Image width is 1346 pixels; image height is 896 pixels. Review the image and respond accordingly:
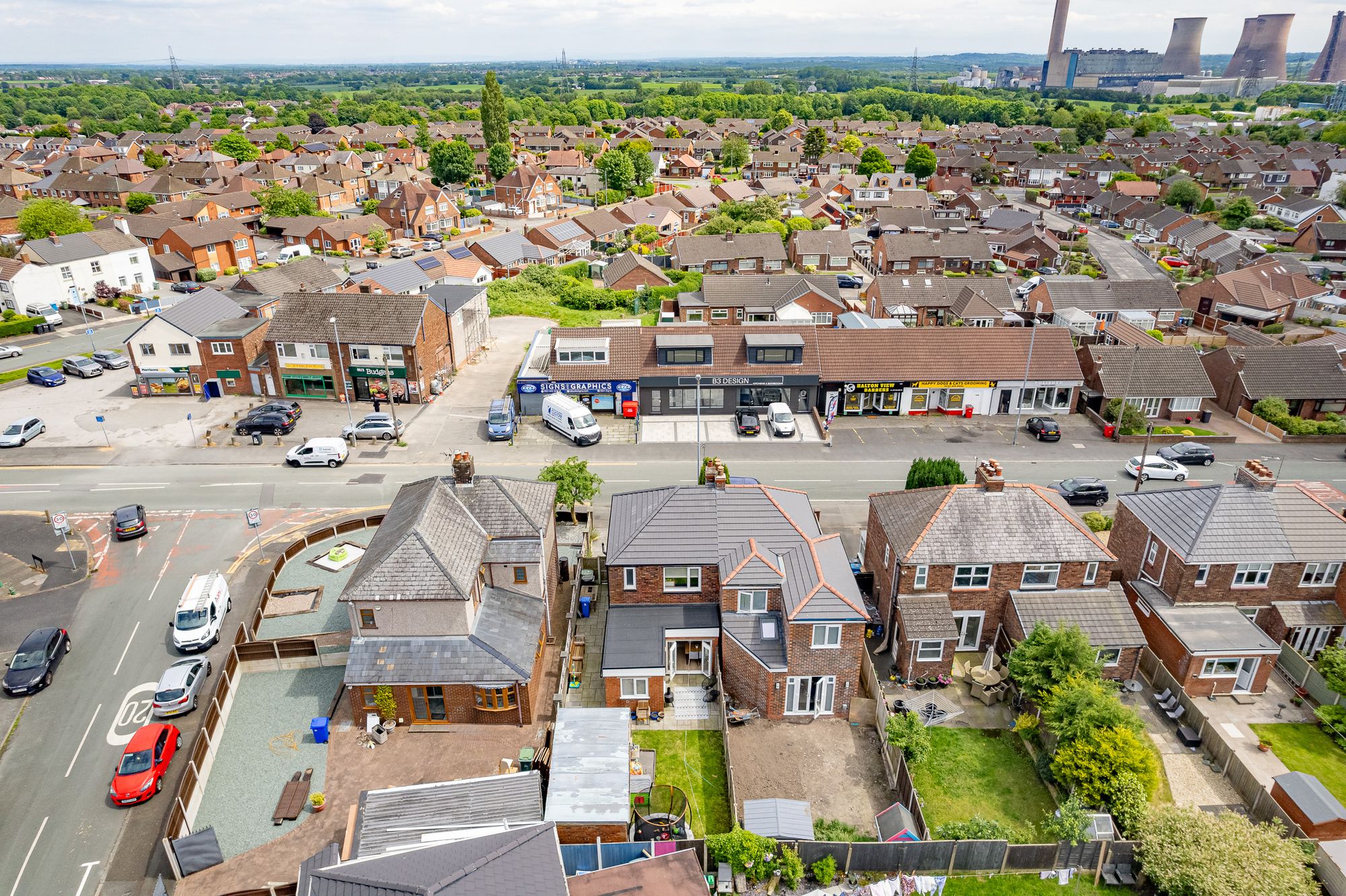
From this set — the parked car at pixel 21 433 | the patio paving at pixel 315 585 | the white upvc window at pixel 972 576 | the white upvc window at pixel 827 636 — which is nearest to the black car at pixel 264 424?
the parked car at pixel 21 433

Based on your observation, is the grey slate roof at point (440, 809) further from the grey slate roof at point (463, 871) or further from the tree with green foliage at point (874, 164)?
the tree with green foliage at point (874, 164)

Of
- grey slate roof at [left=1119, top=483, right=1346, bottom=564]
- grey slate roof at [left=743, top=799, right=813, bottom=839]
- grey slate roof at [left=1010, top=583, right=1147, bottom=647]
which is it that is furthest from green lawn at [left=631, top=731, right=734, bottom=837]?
grey slate roof at [left=1119, top=483, right=1346, bottom=564]

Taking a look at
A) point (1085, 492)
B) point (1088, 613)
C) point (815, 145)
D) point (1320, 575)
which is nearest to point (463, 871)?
point (1088, 613)

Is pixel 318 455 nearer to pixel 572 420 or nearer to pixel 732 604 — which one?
pixel 572 420

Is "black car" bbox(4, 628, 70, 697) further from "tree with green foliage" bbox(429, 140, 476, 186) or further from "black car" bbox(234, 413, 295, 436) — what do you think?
"tree with green foliage" bbox(429, 140, 476, 186)

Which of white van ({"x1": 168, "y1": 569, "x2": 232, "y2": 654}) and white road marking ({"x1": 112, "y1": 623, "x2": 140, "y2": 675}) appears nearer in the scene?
white road marking ({"x1": 112, "y1": 623, "x2": 140, "y2": 675})

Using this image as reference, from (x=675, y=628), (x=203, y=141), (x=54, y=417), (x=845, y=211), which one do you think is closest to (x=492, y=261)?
(x=54, y=417)
